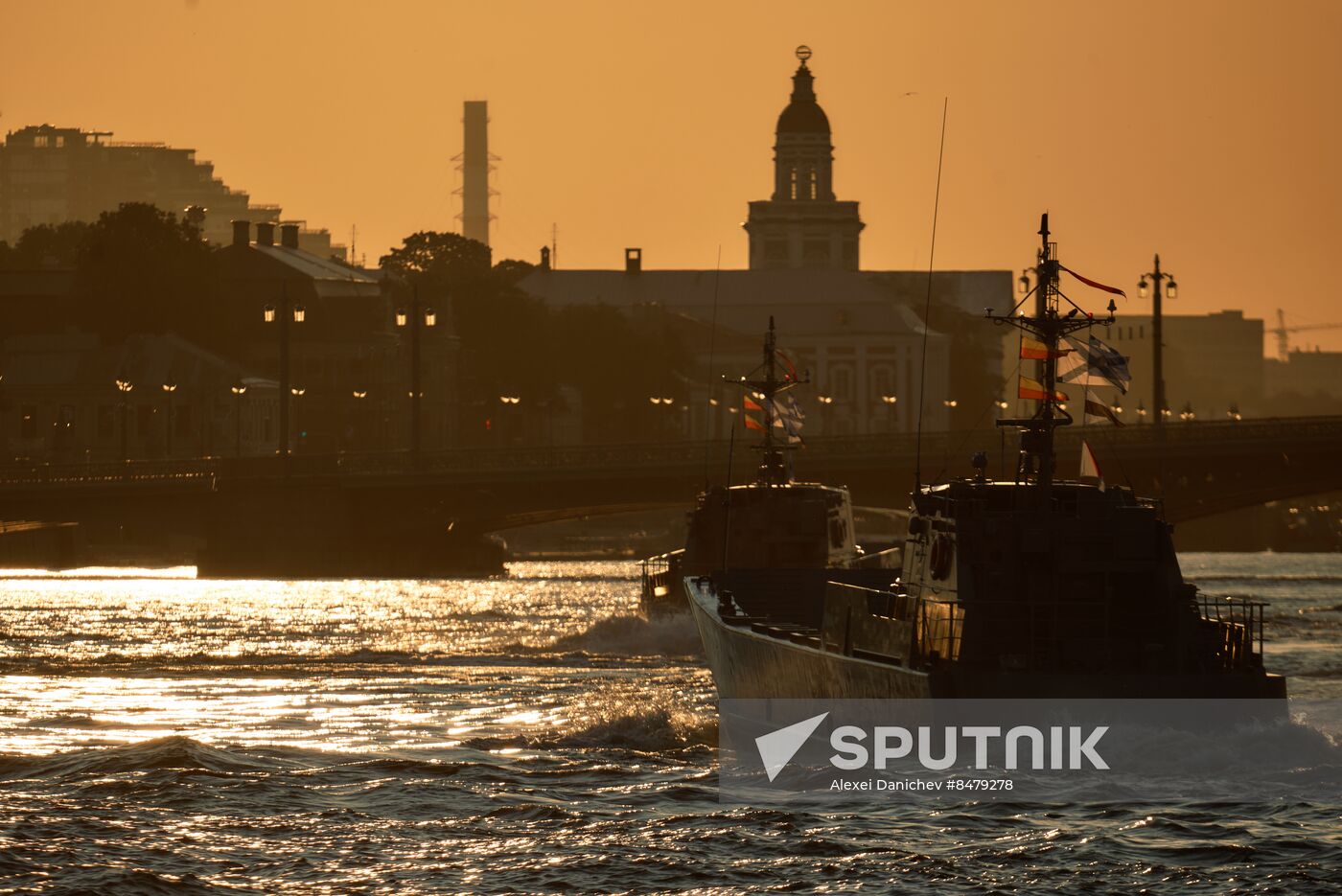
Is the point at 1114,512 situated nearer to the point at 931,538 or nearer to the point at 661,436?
the point at 931,538

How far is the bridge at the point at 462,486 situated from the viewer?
115 m

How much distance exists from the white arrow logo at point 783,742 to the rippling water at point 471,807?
3.14 feet

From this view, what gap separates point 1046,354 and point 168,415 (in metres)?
111

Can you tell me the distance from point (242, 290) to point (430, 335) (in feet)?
38.6

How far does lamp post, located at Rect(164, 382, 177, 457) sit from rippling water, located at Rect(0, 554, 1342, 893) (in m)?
81.0

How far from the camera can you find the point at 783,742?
4734 cm

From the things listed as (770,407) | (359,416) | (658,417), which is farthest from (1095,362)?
(658,417)

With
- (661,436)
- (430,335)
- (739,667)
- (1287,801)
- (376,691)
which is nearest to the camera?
(1287,801)

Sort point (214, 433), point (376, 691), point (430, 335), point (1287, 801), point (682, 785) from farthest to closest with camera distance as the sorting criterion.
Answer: point (430, 335)
point (214, 433)
point (376, 691)
point (682, 785)
point (1287, 801)

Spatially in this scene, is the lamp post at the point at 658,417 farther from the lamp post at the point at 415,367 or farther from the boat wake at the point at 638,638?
the boat wake at the point at 638,638

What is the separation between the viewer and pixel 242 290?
176750mm

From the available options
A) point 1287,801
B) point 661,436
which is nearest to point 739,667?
point 1287,801

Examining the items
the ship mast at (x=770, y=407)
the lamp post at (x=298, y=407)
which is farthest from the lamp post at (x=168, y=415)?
the ship mast at (x=770, y=407)

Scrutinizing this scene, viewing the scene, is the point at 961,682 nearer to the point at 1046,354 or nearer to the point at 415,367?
the point at 1046,354
